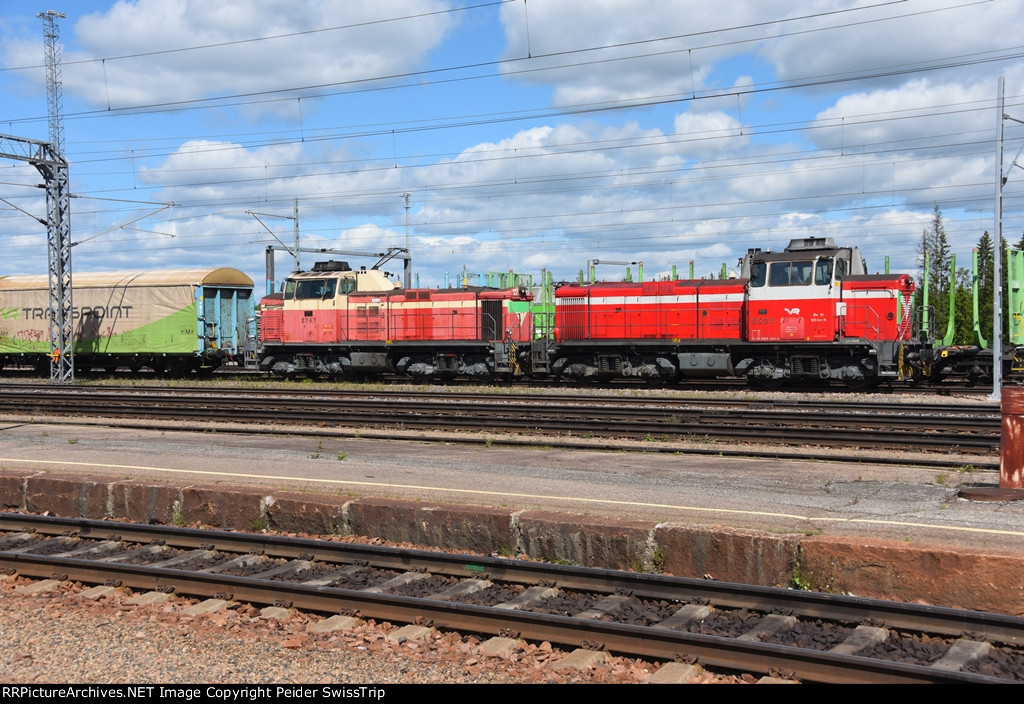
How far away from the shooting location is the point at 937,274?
83.4 metres

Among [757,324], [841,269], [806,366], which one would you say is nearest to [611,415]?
[757,324]

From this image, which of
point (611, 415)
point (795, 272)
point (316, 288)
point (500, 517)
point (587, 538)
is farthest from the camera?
point (316, 288)

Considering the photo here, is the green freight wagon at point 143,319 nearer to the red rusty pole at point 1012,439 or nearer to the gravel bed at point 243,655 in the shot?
the gravel bed at point 243,655

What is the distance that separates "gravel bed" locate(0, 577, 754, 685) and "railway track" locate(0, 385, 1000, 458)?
8.59 meters

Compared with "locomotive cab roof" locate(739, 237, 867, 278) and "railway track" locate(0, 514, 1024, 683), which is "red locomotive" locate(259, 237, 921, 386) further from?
"railway track" locate(0, 514, 1024, 683)

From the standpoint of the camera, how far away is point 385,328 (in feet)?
90.8

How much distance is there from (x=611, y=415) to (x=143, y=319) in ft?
68.9

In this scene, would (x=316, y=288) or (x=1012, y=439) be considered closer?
(x=1012, y=439)

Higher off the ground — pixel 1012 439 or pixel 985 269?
pixel 985 269

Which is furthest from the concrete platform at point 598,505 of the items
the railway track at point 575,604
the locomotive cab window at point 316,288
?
the locomotive cab window at point 316,288

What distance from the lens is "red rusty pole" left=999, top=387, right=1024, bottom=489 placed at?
8.68 metres

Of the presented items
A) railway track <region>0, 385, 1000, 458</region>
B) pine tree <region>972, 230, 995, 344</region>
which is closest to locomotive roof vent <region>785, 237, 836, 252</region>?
railway track <region>0, 385, 1000, 458</region>

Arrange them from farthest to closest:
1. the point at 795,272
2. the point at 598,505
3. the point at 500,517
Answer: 1. the point at 795,272
2. the point at 598,505
3. the point at 500,517

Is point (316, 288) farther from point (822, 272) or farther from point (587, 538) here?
point (587, 538)
